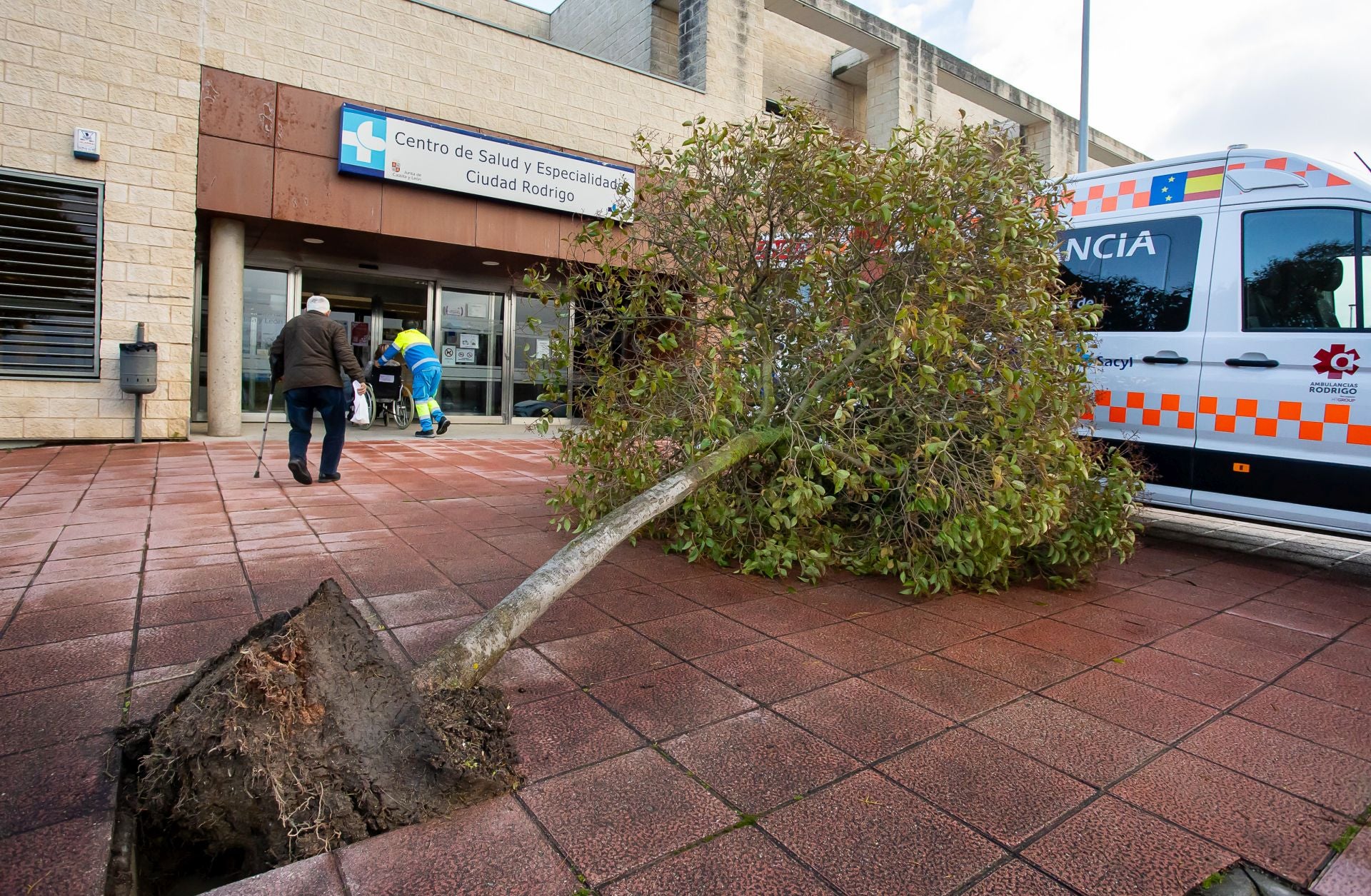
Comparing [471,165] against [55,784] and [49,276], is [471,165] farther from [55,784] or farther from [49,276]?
[55,784]

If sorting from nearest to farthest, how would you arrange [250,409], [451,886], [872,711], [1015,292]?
[451,886] → [872,711] → [1015,292] → [250,409]

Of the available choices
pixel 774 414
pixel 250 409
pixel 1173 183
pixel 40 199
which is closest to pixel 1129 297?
pixel 1173 183

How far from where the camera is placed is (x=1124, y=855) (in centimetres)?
200

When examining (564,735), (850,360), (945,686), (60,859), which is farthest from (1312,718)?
(60,859)

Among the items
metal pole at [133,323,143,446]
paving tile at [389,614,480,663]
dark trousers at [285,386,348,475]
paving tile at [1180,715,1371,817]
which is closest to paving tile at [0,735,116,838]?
paving tile at [389,614,480,663]

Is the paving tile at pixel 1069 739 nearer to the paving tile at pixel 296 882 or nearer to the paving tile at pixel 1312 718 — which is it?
the paving tile at pixel 1312 718

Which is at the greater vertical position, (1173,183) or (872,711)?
(1173,183)

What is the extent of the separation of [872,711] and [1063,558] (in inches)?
88.2

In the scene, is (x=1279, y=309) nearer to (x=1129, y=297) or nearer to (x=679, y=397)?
(x=1129, y=297)

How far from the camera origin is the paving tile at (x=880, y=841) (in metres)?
1.87

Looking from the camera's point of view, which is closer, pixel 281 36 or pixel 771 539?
pixel 771 539

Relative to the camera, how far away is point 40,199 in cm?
886

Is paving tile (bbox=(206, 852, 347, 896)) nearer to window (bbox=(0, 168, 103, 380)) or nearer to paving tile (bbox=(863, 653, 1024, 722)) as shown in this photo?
paving tile (bbox=(863, 653, 1024, 722))

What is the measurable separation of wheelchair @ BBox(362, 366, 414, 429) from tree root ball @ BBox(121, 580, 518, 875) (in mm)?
11335
